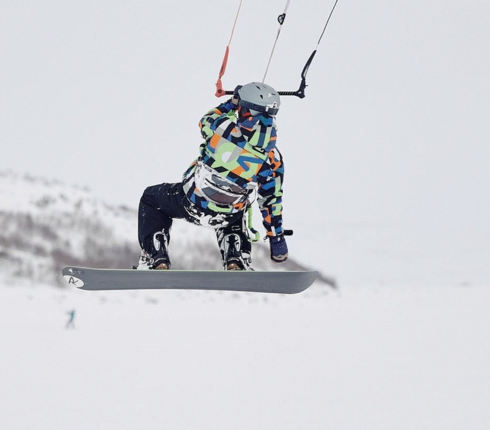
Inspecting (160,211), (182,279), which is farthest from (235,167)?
(182,279)

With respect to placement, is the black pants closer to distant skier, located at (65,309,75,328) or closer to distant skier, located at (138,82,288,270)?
distant skier, located at (138,82,288,270)

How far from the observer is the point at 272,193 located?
14.9 feet

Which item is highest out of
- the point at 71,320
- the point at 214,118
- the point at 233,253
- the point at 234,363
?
the point at 71,320

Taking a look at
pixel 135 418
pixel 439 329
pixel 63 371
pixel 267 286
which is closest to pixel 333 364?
pixel 439 329

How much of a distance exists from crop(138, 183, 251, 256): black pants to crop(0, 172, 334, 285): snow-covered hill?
2103 cm

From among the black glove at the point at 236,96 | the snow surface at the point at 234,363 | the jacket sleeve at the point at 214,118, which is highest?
the snow surface at the point at 234,363

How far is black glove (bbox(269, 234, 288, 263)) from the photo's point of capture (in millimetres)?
4707

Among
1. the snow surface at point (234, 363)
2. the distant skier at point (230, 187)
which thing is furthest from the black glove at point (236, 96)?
the snow surface at point (234, 363)

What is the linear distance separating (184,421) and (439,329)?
46.1 feet

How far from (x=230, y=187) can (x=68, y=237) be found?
27.2m

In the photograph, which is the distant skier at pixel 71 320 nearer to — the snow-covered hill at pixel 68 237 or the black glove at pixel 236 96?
the snow-covered hill at pixel 68 237

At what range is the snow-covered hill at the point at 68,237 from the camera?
27.5m

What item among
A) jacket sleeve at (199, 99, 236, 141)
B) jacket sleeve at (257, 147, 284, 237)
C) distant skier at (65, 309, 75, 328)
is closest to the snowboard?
jacket sleeve at (257, 147, 284, 237)

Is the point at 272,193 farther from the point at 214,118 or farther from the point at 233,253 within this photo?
the point at 214,118
